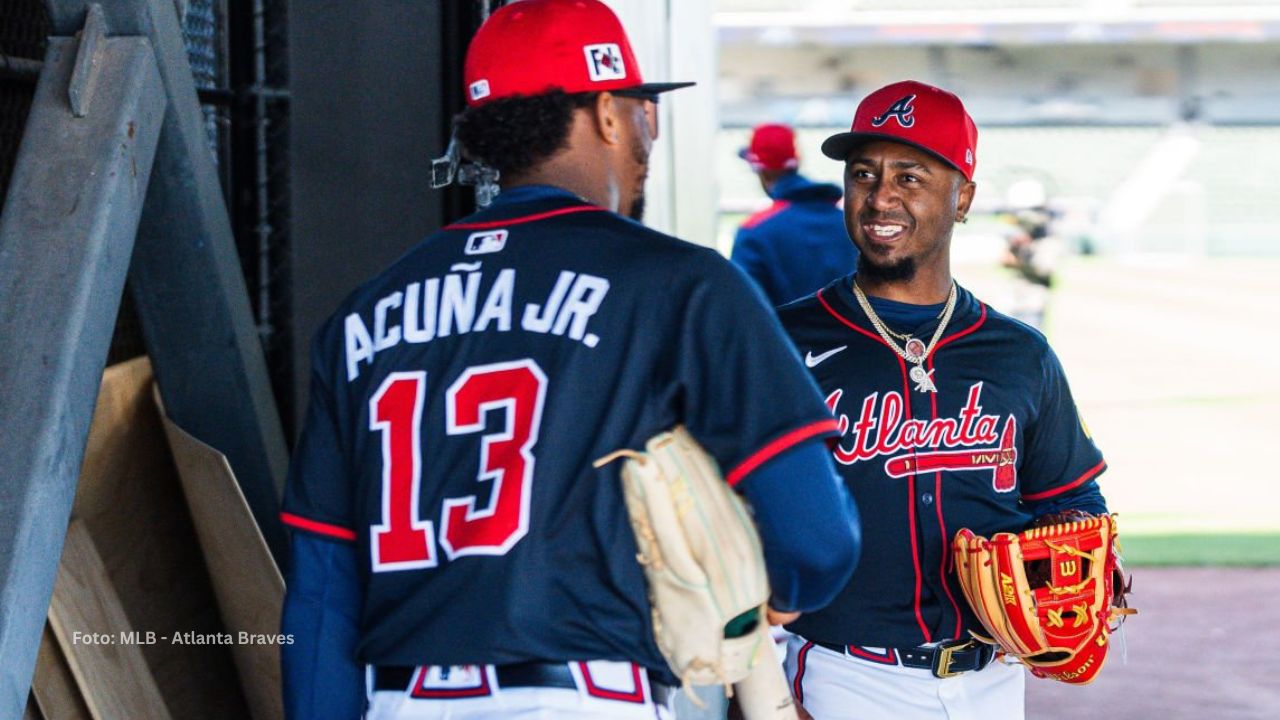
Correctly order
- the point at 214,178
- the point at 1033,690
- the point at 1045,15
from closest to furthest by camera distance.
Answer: the point at 214,178, the point at 1033,690, the point at 1045,15

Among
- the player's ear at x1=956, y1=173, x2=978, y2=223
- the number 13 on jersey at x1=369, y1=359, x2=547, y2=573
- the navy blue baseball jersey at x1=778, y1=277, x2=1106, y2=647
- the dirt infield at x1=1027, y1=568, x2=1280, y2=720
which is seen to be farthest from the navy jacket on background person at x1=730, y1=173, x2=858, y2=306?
the number 13 on jersey at x1=369, y1=359, x2=547, y2=573

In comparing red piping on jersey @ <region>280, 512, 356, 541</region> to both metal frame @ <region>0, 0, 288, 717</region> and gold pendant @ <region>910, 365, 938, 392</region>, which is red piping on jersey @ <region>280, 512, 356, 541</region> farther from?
gold pendant @ <region>910, 365, 938, 392</region>

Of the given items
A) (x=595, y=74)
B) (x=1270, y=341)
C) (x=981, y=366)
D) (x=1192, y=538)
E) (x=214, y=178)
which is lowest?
(x=1270, y=341)

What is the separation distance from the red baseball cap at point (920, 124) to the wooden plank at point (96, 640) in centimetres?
177

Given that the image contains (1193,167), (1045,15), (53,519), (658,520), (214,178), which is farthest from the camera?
(1193,167)

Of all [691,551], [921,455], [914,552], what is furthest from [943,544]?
[691,551]

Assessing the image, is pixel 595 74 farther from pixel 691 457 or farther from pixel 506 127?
pixel 691 457

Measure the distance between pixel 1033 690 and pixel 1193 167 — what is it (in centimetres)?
3116

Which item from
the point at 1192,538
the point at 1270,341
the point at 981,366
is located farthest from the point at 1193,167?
the point at 981,366

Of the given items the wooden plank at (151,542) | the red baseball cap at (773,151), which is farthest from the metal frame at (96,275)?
the red baseball cap at (773,151)

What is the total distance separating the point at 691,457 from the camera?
178 cm

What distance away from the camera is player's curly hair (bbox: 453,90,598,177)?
6.39ft

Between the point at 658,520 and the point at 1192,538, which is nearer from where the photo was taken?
the point at 658,520

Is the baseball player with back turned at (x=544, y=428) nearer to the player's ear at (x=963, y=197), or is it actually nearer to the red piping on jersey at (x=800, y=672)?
the red piping on jersey at (x=800, y=672)
